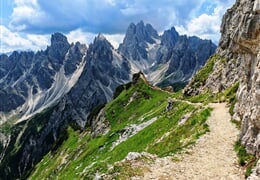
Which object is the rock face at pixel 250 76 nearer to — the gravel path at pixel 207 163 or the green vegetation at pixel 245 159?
the green vegetation at pixel 245 159

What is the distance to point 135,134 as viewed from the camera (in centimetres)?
7031

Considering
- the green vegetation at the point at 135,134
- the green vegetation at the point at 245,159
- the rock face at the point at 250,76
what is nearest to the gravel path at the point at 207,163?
the green vegetation at the point at 245,159

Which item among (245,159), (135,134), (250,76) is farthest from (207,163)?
(135,134)

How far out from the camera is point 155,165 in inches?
1160

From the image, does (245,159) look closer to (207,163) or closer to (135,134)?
(207,163)

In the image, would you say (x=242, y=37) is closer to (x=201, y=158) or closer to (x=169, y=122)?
(x=201, y=158)

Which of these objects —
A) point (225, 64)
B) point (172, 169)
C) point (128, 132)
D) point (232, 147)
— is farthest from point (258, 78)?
point (128, 132)

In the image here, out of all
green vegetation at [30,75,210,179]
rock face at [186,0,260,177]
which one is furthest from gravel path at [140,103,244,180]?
rock face at [186,0,260,177]

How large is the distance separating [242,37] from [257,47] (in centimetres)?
161

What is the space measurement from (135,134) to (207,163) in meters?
40.6

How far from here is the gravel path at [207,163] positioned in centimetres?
2762

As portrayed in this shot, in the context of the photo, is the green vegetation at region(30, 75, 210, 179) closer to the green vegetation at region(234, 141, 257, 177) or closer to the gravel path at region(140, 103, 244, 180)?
the gravel path at region(140, 103, 244, 180)

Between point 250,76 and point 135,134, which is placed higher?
point 250,76

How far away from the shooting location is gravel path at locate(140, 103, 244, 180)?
27625mm
